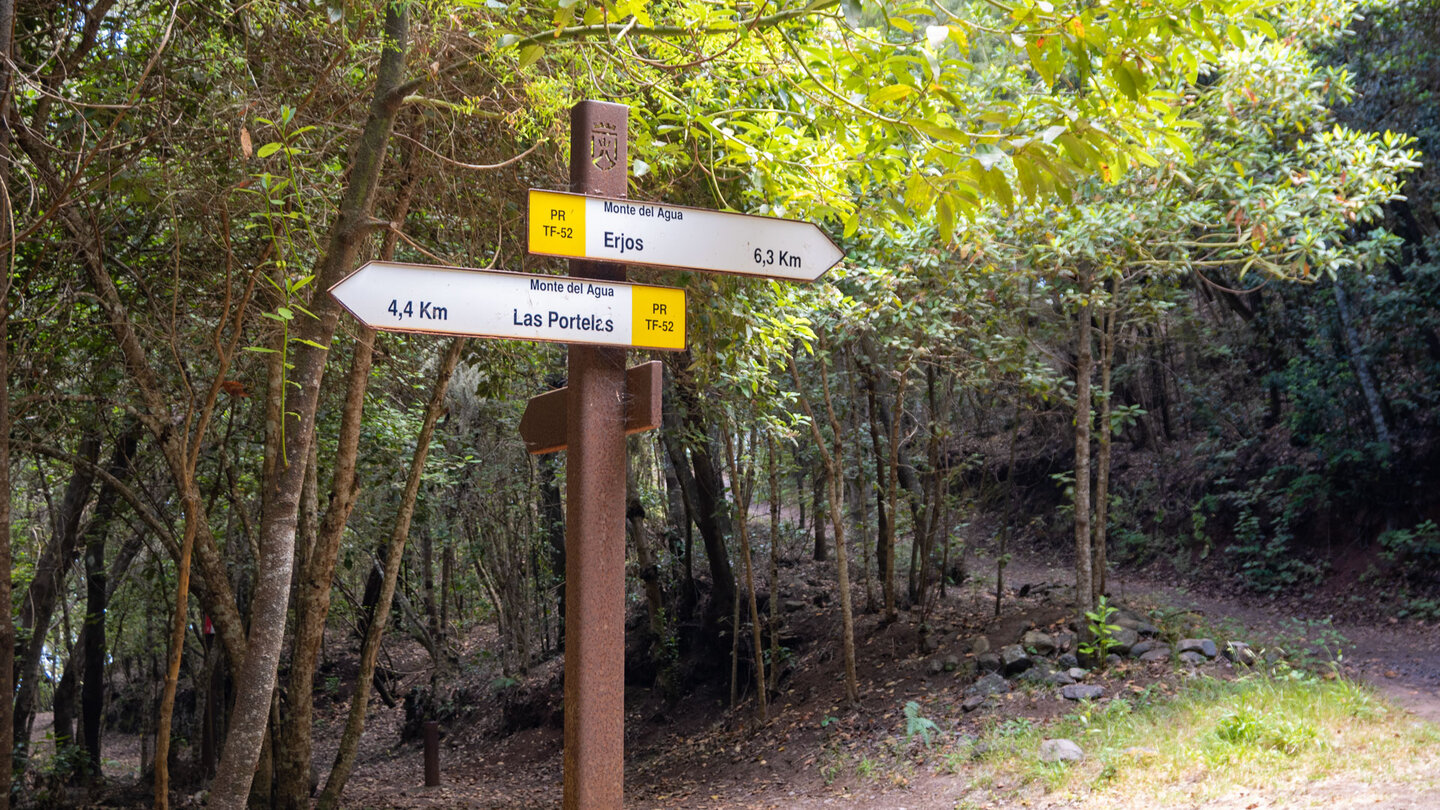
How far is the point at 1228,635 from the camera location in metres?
9.62

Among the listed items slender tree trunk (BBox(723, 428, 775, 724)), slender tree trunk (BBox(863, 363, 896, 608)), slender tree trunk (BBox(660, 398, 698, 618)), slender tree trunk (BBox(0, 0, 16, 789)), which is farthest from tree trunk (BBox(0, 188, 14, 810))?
slender tree trunk (BBox(863, 363, 896, 608))

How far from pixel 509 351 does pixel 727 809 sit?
4.37 m

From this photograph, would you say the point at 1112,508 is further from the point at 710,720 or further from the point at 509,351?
the point at 509,351

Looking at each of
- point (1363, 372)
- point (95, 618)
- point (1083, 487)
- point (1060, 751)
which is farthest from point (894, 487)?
point (95, 618)

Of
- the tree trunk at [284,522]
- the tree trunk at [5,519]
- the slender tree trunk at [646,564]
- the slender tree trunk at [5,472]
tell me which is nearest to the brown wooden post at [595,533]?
the tree trunk at [284,522]

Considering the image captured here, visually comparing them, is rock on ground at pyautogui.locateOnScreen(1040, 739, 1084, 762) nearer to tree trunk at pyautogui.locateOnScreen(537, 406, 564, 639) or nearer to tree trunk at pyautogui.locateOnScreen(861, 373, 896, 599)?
tree trunk at pyautogui.locateOnScreen(861, 373, 896, 599)

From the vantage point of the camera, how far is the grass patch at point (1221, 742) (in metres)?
5.88

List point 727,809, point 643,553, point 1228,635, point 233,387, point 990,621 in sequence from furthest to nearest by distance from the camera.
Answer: point 643,553, point 990,621, point 1228,635, point 727,809, point 233,387

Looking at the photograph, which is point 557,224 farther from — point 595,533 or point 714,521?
point 714,521

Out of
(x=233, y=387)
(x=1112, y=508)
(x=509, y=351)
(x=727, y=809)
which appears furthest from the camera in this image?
→ (x=1112, y=508)

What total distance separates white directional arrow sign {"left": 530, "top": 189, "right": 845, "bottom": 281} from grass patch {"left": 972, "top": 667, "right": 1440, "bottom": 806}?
467 centimetres

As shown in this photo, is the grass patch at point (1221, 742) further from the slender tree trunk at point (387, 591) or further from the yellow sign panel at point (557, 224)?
the yellow sign panel at point (557, 224)

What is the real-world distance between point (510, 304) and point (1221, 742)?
19.5 ft

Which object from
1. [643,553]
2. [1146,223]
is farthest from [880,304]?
[643,553]
